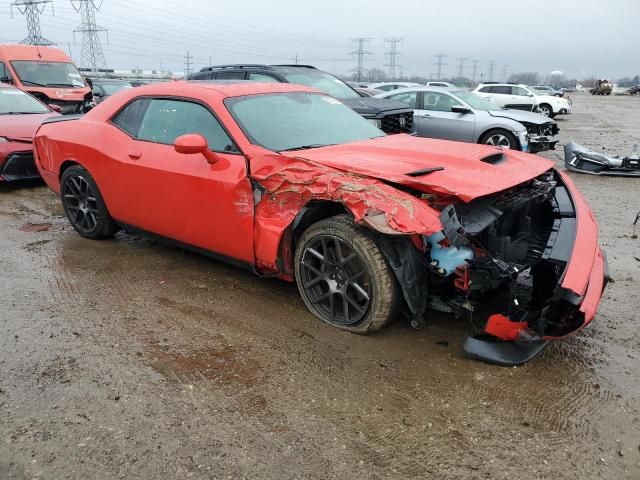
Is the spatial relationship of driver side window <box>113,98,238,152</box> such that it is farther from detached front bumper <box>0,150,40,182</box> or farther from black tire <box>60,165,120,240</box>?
detached front bumper <box>0,150,40,182</box>

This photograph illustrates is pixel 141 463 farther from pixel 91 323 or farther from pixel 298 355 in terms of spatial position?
pixel 91 323

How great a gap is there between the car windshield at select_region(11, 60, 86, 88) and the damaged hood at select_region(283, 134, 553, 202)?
12344mm

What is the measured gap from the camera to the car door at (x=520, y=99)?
2275 cm

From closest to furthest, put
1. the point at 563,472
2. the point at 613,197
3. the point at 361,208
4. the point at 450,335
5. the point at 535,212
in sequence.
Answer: the point at 563,472
the point at 361,208
the point at 450,335
the point at 535,212
the point at 613,197

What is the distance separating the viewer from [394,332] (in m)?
3.46

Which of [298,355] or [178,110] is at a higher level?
[178,110]

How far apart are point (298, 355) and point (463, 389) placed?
0.97 m

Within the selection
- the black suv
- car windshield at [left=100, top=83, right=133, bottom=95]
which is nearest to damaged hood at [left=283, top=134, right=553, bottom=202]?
the black suv

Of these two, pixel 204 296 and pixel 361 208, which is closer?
pixel 361 208

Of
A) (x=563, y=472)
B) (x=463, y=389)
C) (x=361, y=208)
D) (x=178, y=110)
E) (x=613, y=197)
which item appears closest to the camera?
(x=563, y=472)

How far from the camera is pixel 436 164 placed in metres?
3.52

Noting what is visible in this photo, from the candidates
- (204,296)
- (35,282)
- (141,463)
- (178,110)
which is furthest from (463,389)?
(35,282)

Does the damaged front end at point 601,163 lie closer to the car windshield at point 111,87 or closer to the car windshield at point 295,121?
the car windshield at point 295,121

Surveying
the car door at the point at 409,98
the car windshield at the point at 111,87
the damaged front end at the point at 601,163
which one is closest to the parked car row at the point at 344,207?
the damaged front end at the point at 601,163
